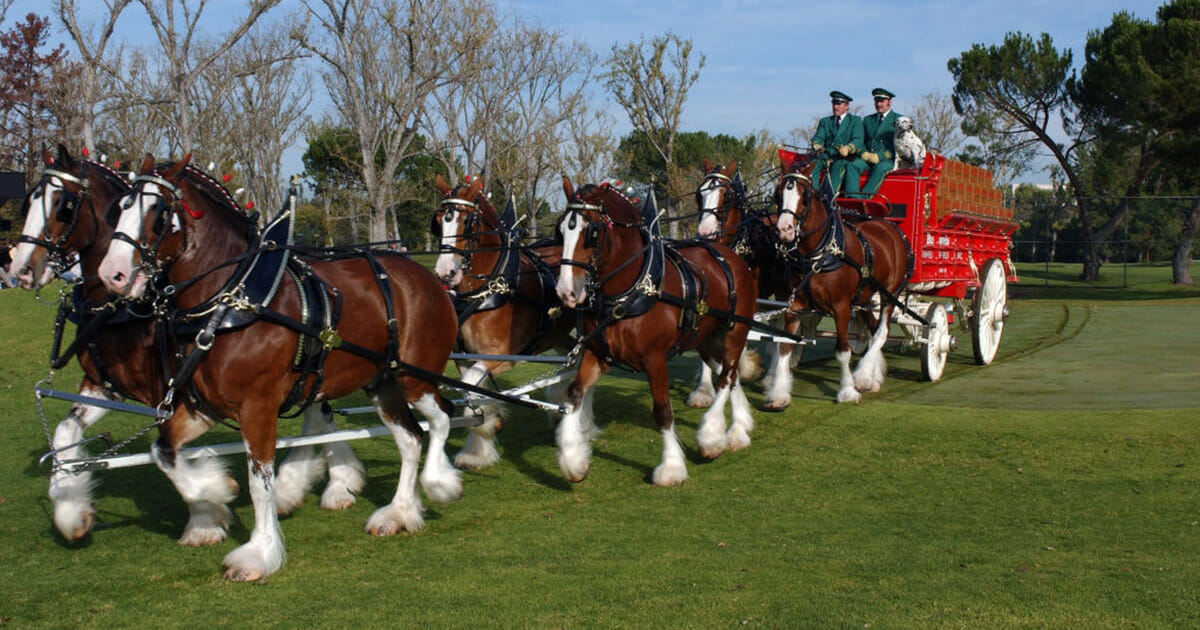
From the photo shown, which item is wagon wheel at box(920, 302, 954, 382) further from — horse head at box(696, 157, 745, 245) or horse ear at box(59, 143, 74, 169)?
horse ear at box(59, 143, 74, 169)

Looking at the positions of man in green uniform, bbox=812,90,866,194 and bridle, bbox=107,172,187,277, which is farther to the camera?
man in green uniform, bbox=812,90,866,194

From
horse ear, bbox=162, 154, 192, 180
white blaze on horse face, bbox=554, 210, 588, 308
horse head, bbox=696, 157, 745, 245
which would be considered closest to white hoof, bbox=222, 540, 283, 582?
horse ear, bbox=162, 154, 192, 180

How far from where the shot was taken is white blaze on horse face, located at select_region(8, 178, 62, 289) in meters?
5.07

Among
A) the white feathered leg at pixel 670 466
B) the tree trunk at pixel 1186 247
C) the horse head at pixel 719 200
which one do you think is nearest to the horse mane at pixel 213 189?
the white feathered leg at pixel 670 466

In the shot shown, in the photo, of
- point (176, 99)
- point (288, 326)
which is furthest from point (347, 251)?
Answer: point (176, 99)

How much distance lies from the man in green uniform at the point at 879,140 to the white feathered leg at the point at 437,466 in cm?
681

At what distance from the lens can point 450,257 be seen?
303 inches

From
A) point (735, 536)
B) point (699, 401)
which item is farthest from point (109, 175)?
point (699, 401)

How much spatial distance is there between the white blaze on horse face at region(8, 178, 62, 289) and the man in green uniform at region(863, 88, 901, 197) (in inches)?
342

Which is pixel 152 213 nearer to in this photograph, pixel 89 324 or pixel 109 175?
pixel 109 175

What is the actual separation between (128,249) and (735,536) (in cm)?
380

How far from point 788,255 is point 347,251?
16.7ft

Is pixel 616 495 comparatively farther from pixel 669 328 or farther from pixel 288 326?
pixel 288 326

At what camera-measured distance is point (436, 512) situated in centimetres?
673
